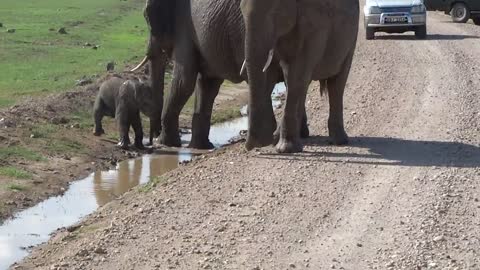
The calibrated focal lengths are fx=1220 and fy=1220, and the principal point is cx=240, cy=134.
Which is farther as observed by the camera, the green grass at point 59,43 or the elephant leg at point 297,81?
the green grass at point 59,43

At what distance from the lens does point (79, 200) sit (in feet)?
51.1

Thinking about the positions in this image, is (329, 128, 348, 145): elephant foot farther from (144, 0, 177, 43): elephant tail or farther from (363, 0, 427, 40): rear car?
(363, 0, 427, 40): rear car

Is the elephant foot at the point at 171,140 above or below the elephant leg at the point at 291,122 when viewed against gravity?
below

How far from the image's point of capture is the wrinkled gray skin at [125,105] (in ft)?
63.9

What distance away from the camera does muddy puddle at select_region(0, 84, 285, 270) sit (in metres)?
12.9

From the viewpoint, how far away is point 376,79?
24.9m

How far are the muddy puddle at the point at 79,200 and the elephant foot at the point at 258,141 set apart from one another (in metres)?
1.71

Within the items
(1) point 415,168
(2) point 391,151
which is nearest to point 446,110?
(2) point 391,151

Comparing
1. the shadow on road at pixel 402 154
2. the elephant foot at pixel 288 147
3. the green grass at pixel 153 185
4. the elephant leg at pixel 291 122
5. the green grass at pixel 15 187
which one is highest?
the elephant leg at pixel 291 122

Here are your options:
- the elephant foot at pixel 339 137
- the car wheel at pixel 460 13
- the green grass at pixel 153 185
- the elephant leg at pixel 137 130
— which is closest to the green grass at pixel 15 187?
the green grass at pixel 153 185

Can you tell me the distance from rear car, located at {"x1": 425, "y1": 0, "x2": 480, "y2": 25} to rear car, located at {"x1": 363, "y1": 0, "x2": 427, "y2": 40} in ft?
21.4

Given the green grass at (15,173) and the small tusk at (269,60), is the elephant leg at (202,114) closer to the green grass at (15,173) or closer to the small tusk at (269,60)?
the green grass at (15,173)

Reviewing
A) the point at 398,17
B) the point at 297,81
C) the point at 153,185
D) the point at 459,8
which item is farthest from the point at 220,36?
the point at 459,8

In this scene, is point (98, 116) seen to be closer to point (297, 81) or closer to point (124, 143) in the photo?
point (124, 143)
